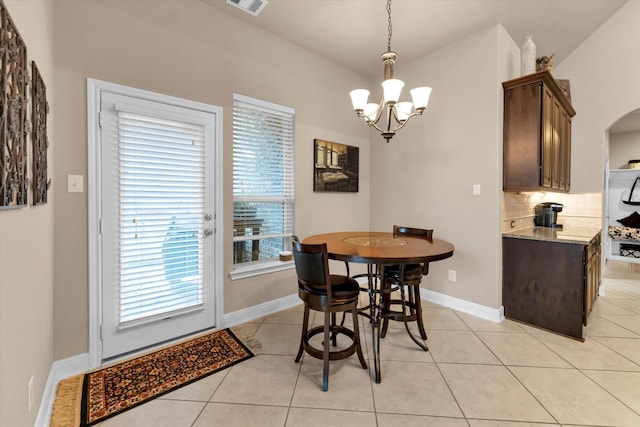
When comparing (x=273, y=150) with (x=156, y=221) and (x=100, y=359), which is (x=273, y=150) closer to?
(x=156, y=221)

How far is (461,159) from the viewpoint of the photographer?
307 centimetres

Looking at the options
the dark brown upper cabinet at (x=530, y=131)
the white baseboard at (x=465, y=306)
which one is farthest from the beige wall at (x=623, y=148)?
the white baseboard at (x=465, y=306)

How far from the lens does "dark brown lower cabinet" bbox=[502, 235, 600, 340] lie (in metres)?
2.48

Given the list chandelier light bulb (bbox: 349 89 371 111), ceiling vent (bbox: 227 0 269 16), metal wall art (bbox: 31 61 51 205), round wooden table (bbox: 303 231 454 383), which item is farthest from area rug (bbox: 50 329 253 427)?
ceiling vent (bbox: 227 0 269 16)

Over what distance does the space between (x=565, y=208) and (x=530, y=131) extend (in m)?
2.09

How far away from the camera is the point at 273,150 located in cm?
301

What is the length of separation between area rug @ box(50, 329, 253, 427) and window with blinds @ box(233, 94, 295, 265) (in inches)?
33.2

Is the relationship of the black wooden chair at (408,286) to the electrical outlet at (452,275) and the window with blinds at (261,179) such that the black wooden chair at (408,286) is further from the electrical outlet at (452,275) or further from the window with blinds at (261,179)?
the window with blinds at (261,179)

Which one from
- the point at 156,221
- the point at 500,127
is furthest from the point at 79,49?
the point at 500,127

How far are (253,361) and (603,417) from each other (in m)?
2.19

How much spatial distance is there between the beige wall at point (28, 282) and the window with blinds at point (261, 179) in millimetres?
1336

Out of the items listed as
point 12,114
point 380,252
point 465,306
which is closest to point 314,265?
point 380,252

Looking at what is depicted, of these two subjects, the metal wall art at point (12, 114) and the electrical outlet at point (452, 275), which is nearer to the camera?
the metal wall art at point (12, 114)

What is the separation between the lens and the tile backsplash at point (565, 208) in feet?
10.4
